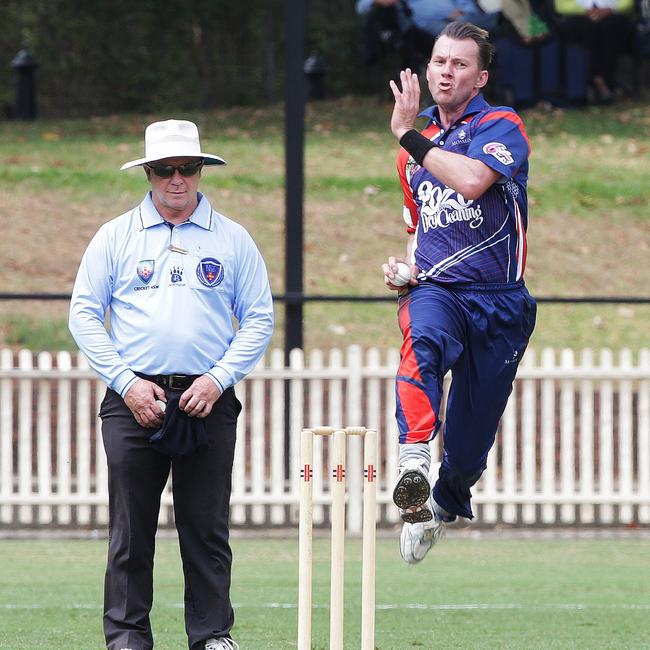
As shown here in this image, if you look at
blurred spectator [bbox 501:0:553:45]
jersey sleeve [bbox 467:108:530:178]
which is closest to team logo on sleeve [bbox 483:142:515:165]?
jersey sleeve [bbox 467:108:530:178]

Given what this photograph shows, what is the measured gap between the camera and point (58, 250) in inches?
706

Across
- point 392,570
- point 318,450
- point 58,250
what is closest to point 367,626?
point 392,570

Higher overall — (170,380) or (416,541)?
(170,380)

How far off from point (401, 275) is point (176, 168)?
0.98 m

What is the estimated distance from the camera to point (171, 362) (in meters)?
6.06

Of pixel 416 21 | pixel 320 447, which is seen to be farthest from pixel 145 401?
pixel 416 21

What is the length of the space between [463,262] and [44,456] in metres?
5.36

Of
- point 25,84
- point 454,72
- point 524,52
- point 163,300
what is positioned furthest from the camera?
point 25,84

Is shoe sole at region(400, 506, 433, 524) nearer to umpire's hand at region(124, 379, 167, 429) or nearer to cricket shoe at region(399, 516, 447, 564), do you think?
cricket shoe at region(399, 516, 447, 564)

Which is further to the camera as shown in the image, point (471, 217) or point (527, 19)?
point (527, 19)

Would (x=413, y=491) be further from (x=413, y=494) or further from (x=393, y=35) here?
(x=393, y=35)

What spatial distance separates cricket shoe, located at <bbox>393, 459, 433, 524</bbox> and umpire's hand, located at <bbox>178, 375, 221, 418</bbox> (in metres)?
0.75

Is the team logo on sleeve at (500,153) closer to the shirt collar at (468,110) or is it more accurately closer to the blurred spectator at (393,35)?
the shirt collar at (468,110)

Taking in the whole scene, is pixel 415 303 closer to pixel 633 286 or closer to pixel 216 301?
pixel 216 301
